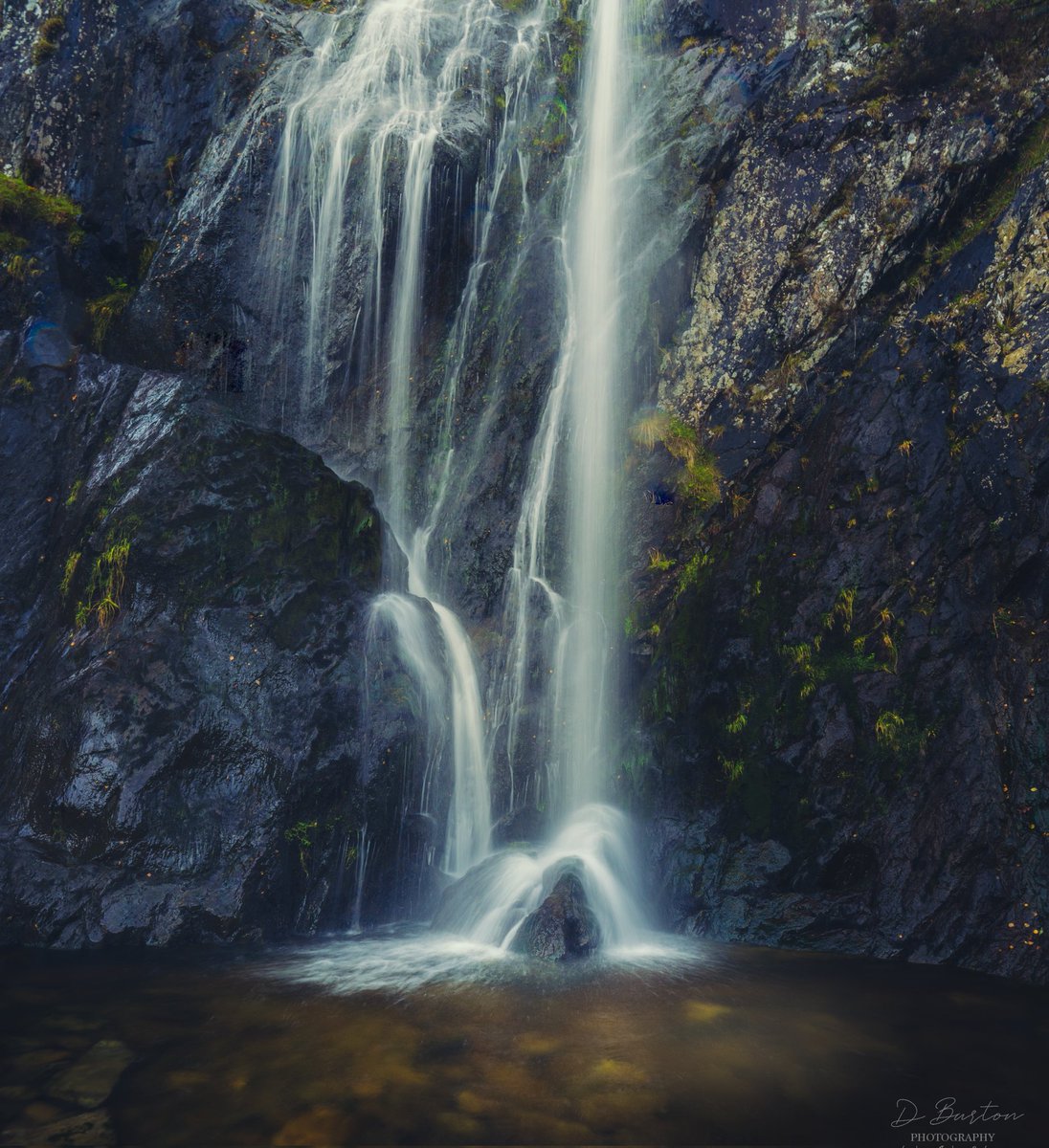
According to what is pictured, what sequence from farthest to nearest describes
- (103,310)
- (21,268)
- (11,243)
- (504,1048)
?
(103,310) < (11,243) < (21,268) < (504,1048)

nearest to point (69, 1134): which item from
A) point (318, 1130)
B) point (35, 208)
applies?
point (318, 1130)

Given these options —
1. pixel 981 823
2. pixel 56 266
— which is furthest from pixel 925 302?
pixel 56 266

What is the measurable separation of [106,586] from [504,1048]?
7.08 m

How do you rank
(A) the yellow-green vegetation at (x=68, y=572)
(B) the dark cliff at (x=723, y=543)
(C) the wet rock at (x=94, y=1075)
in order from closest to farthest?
1. (C) the wet rock at (x=94, y=1075)
2. (B) the dark cliff at (x=723, y=543)
3. (A) the yellow-green vegetation at (x=68, y=572)

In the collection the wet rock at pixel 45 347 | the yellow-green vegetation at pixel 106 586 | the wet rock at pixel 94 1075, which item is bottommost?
the wet rock at pixel 94 1075

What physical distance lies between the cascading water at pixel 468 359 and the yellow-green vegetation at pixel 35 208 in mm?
3325

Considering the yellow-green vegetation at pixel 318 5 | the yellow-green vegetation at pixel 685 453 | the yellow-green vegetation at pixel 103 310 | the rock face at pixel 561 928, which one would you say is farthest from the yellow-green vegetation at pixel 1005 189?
the yellow-green vegetation at pixel 318 5

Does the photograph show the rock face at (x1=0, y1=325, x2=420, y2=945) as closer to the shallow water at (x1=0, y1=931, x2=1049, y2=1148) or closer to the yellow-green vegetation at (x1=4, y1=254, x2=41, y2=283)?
the shallow water at (x1=0, y1=931, x2=1049, y2=1148)

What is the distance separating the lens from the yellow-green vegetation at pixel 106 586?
10141 mm

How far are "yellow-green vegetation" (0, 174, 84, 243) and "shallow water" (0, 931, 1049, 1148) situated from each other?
1106 cm

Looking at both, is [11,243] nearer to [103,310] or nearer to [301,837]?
[103,310]

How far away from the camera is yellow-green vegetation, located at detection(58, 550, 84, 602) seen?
10.5 m

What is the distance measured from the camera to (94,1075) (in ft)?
19.4

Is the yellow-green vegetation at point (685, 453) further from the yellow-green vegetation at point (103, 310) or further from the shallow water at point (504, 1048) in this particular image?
the yellow-green vegetation at point (103, 310)
